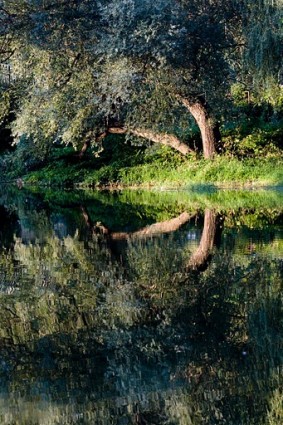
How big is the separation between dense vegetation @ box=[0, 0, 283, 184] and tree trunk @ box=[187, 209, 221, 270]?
6543 mm

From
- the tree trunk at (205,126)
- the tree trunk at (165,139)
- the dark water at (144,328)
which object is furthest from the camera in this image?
the tree trunk at (165,139)

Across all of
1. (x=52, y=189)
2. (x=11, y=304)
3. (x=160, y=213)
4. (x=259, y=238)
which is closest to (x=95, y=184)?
(x=52, y=189)

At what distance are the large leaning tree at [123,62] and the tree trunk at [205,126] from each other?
4cm

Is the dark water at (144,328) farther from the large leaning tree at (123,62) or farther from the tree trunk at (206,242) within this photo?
the large leaning tree at (123,62)

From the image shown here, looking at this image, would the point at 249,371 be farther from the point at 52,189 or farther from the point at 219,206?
the point at 52,189

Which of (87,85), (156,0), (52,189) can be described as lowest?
(52,189)

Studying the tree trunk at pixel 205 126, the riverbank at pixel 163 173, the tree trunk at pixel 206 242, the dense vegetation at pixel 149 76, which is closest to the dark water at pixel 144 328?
the tree trunk at pixel 206 242

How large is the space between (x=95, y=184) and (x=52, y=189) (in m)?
3.59

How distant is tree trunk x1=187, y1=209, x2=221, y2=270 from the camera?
37.1ft

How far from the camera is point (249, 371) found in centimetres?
593

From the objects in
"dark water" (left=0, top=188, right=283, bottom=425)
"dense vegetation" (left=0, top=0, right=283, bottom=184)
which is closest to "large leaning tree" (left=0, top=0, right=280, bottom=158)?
"dense vegetation" (left=0, top=0, right=283, bottom=184)

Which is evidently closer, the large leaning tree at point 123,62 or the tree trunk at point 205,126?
the large leaning tree at point 123,62

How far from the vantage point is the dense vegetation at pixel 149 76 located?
2466 centimetres

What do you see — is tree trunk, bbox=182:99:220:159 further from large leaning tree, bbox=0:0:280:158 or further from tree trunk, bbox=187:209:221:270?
tree trunk, bbox=187:209:221:270
